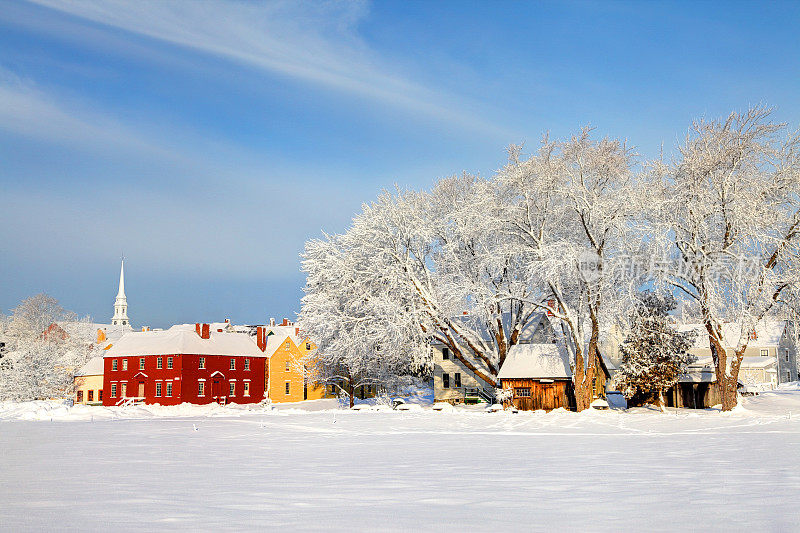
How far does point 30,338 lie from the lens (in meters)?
77.2

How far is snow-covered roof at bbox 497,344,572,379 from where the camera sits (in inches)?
1702

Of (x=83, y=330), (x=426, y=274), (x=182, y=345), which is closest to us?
(x=426, y=274)

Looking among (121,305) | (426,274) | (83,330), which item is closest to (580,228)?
(426,274)

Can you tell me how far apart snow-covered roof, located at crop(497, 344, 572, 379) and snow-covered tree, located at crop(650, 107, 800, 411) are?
980 centimetres

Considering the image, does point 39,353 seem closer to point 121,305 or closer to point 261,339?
point 261,339

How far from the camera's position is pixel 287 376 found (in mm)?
77938

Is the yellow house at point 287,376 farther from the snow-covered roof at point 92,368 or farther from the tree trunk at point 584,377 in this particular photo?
the tree trunk at point 584,377

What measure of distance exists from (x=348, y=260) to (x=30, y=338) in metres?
48.3

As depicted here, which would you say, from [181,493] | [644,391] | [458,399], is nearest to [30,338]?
[458,399]

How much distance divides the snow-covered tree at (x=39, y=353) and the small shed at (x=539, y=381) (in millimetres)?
46633

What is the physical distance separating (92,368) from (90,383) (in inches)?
65.5

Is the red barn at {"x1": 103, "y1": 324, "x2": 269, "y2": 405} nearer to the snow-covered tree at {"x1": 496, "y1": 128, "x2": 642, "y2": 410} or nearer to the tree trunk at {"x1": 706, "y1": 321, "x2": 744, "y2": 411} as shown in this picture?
the snow-covered tree at {"x1": 496, "y1": 128, "x2": 642, "y2": 410}

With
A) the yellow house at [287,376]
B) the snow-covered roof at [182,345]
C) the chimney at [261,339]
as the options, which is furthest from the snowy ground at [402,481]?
the chimney at [261,339]

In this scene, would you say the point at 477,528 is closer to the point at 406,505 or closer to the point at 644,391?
the point at 406,505
